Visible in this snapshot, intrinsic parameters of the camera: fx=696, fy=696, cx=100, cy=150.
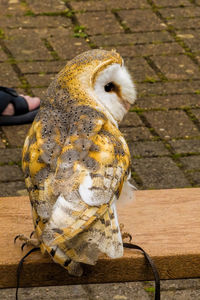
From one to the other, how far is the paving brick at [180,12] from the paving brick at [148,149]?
231 centimetres

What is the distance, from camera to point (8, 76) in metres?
5.74

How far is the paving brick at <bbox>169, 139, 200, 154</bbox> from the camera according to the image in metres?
4.88

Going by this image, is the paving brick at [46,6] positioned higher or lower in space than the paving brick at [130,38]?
lower

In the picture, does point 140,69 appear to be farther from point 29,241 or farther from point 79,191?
point 79,191

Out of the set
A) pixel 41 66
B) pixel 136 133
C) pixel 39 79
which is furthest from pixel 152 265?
pixel 41 66

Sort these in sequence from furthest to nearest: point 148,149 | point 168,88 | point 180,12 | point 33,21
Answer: point 180,12
point 33,21
point 168,88
point 148,149

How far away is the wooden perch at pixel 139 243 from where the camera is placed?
2400 mm

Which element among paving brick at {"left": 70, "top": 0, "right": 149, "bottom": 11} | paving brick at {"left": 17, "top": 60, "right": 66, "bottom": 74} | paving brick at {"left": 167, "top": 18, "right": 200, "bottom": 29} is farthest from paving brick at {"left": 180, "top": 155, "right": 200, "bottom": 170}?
paving brick at {"left": 70, "top": 0, "right": 149, "bottom": 11}

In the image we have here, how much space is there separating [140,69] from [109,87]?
321 centimetres

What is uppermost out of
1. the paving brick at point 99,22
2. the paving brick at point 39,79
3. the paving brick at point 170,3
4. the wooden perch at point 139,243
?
the wooden perch at point 139,243

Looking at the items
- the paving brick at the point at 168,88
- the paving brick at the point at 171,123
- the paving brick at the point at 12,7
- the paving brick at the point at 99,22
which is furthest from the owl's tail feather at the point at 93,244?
the paving brick at the point at 12,7

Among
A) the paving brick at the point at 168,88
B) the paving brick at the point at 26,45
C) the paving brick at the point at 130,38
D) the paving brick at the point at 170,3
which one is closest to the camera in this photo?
the paving brick at the point at 168,88

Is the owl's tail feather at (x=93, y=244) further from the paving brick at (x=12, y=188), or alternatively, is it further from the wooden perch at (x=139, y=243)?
the paving brick at (x=12, y=188)

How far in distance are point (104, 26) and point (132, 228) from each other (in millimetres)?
4205
